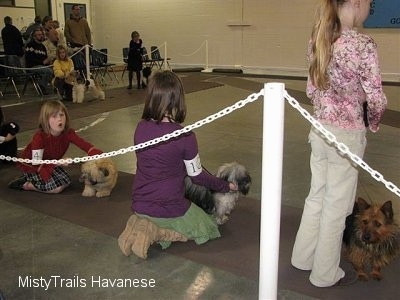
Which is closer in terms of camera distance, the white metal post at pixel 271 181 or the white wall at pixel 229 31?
the white metal post at pixel 271 181

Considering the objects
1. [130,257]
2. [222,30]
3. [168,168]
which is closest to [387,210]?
[168,168]

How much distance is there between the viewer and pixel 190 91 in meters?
10.1

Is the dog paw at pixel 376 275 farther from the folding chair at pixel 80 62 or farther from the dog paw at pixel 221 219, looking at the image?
the folding chair at pixel 80 62

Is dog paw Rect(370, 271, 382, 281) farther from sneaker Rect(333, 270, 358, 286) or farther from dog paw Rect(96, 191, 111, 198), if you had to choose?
dog paw Rect(96, 191, 111, 198)

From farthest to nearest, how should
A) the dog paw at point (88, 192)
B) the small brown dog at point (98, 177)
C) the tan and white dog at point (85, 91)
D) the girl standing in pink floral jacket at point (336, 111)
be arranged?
the tan and white dog at point (85, 91) → the dog paw at point (88, 192) → the small brown dog at point (98, 177) → the girl standing in pink floral jacket at point (336, 111)

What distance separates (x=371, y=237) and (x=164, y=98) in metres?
1.44

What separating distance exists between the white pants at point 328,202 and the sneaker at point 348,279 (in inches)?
1.5

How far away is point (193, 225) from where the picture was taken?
9.66 ft

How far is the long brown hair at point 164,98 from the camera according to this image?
2705 mm

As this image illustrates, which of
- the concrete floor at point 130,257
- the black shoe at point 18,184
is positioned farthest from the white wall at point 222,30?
the black shoe at point 18,184

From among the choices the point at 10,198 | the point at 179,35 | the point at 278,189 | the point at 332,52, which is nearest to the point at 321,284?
the point at 278,189

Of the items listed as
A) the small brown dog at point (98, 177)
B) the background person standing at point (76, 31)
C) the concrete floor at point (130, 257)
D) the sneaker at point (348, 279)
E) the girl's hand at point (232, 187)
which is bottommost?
the sneaker at point (348, 279)

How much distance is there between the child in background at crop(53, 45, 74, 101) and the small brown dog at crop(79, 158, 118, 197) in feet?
18.8

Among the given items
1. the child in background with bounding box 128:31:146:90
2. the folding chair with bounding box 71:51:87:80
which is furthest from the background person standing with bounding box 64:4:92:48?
the child in background with bounding box 128:31:146:90
